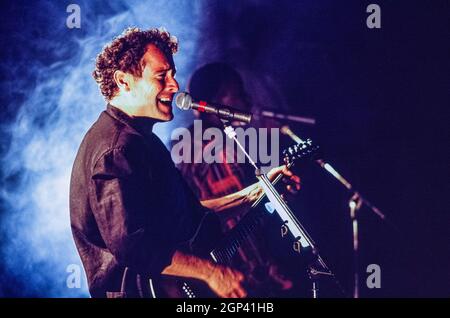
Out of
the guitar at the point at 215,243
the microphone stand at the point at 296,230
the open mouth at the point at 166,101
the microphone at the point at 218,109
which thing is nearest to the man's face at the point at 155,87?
the open mouth at the point at 166,101

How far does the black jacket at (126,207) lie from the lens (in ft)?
8.31

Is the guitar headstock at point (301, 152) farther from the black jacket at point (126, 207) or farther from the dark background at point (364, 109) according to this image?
the black jacket at point (126, 207)

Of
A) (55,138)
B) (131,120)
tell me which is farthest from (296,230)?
(55,138)

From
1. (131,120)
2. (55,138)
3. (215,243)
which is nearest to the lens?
(131,120)

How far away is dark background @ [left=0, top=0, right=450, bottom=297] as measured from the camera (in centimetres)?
323

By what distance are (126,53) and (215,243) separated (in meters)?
1.26

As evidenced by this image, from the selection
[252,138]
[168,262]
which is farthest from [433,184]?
[168,262]

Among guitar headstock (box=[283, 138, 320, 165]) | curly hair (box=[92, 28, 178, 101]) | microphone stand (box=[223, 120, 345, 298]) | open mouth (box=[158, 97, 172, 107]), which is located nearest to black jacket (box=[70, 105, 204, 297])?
open mouth (box=[158, 97, 172, 107])

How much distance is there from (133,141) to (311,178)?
1.31 meters

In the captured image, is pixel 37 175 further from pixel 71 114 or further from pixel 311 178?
pixel 311 178

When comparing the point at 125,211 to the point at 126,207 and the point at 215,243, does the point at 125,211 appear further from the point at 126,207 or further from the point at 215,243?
the point at 215,243

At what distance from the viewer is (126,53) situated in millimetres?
2949

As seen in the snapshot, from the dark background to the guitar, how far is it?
17.4 inches

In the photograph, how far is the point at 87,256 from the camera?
277cm
